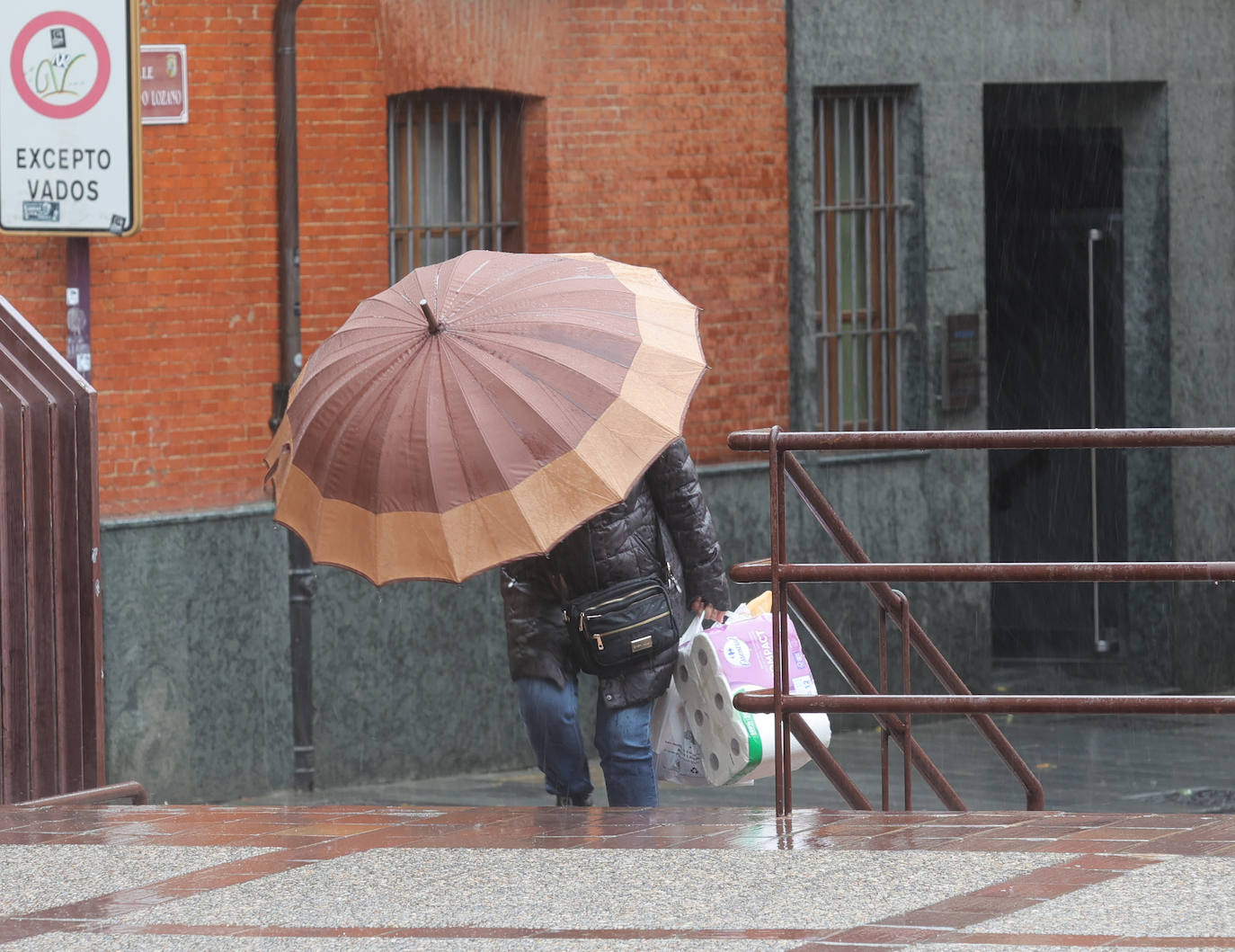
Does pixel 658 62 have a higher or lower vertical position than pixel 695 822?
higher

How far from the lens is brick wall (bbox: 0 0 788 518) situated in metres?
10.5

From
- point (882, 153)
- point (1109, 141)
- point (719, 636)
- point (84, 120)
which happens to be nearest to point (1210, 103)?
point (1109, 141)

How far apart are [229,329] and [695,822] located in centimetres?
526

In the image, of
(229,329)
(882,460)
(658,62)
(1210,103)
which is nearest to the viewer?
(229,329)

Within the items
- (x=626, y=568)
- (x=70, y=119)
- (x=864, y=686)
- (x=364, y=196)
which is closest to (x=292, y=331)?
(x=364, y=196)

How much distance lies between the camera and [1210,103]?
13.9 m

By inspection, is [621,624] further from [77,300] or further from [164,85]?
[164,85]

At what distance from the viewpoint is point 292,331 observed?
10781 millimetres

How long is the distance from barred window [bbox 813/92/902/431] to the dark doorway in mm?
1240

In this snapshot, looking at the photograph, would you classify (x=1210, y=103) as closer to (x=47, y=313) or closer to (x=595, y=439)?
(x=47, y=313)

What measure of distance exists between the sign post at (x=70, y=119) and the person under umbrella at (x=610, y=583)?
148 inches

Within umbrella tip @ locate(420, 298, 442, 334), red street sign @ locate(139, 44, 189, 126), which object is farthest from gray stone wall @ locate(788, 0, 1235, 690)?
umbrella tip @ locate(420, 298, 442, 334)

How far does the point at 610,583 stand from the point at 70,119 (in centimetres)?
424

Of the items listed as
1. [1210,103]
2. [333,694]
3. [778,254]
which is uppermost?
[1210,103]
